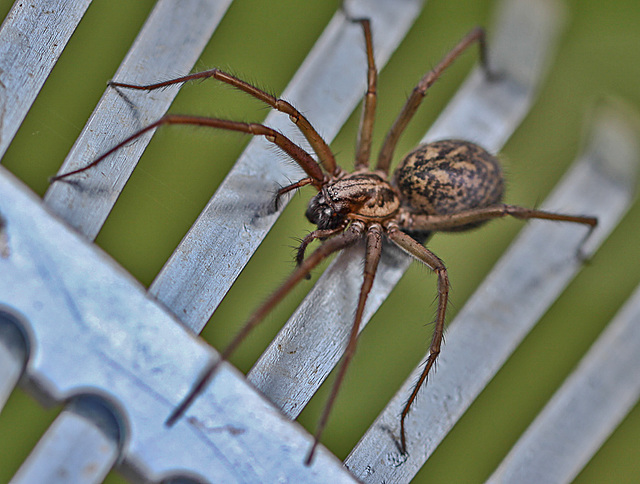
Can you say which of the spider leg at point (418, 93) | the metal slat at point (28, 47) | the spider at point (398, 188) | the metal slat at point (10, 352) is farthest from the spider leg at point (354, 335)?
the metal slat at point (28, 47)

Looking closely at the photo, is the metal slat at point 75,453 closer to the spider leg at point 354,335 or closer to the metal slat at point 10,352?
the metal slat at point 10,352

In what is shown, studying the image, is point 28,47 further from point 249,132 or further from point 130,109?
point 249,132

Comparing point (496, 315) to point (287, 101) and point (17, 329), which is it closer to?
point (287, 101)

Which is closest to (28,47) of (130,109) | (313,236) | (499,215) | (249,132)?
(130,109)

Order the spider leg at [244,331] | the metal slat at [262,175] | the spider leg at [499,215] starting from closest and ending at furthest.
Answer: the spider leg at [244,331]
the metal slat at [262,175]
the spider leg at [499,215]

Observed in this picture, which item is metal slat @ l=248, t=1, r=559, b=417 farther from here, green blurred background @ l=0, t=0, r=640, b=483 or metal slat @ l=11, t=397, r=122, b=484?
metal slat @ l=11, t=397, r=122, b=484

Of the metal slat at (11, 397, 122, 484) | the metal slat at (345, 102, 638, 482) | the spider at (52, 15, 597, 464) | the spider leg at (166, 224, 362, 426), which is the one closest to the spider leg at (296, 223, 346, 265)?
the spider at (52, 15, 597, 464)
